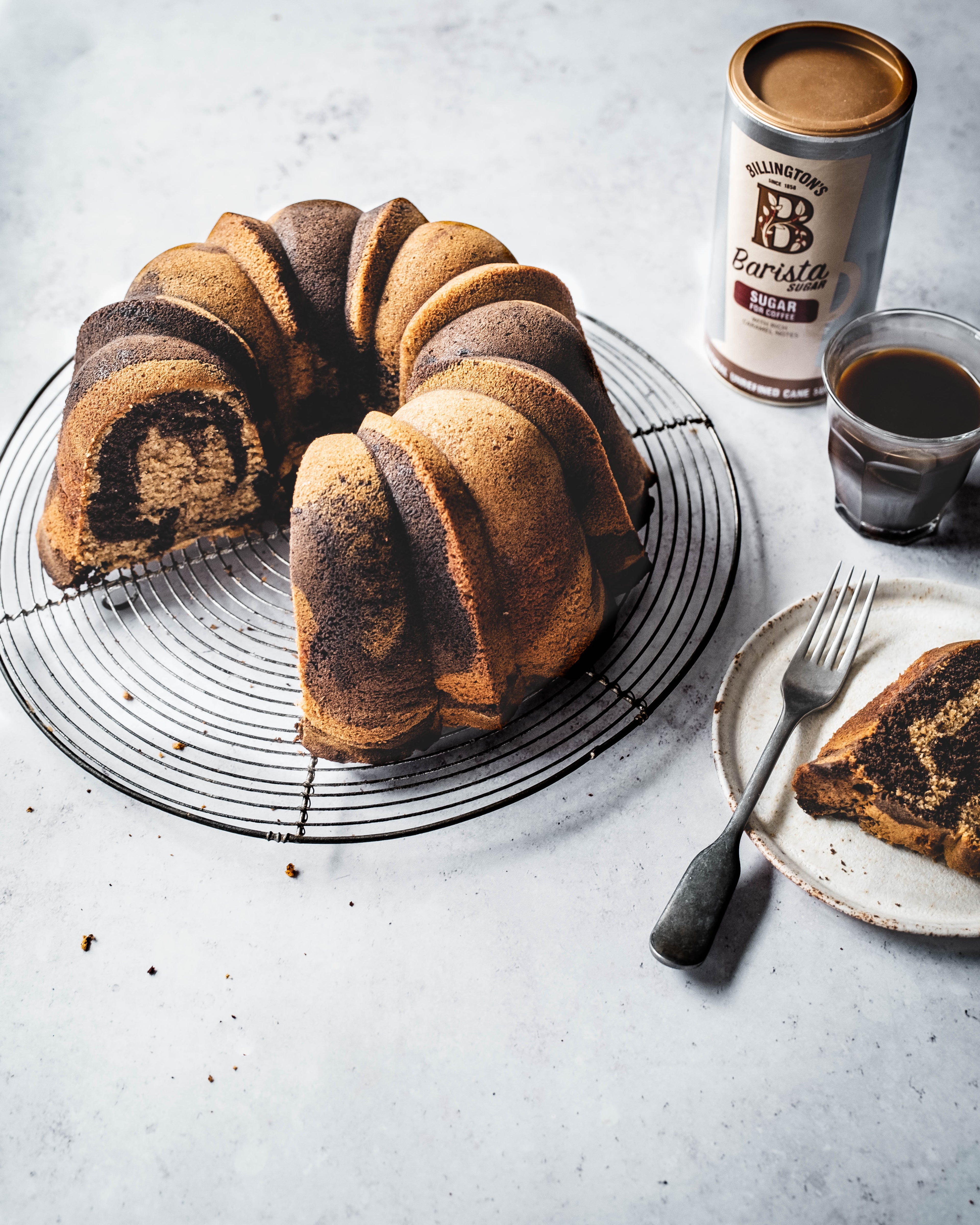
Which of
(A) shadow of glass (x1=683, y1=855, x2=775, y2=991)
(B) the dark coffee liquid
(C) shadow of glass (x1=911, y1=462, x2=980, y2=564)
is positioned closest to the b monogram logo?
(B) the dark coffee liquid

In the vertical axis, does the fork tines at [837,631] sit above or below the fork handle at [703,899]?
above

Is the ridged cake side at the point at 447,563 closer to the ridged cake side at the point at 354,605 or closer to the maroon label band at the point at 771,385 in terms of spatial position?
the ridged cake side at the point at 354,605

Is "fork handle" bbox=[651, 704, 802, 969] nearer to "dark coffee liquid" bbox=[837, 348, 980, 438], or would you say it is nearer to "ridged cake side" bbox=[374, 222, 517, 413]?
"dark coffee liquid" bbox=[837, 348, 980, 438]

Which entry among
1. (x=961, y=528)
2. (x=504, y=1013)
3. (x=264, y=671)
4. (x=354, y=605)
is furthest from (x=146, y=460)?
(x=961, y=528)

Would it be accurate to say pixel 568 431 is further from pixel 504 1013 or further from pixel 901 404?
pixel 504 1013

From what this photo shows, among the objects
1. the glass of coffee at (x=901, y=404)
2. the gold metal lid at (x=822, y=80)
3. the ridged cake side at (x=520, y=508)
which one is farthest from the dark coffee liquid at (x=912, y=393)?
the ridged cake side at (x=520, y=508)

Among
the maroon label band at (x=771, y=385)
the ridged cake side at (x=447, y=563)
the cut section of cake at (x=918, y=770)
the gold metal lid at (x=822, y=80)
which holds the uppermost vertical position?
the gold metal lid at (x=822, y=80)
